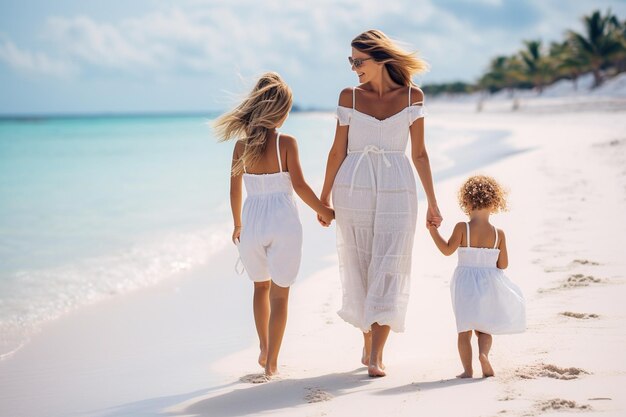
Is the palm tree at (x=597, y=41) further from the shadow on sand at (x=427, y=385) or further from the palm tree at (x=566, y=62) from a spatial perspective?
the shadow on sand at (x=427, y=385)

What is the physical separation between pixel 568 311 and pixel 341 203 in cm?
179

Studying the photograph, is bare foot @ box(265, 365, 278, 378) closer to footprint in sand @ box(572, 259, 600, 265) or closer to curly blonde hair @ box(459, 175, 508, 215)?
curly blonde hair @ box(459, 175, 508, 215)

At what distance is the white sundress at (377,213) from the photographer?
13.9 ft

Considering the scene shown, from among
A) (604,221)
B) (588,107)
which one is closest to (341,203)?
(604,221)

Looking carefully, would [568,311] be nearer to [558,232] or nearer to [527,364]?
[527,364]

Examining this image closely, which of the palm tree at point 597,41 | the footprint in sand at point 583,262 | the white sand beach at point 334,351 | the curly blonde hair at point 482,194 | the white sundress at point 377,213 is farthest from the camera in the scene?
the palm tree at point 597,41


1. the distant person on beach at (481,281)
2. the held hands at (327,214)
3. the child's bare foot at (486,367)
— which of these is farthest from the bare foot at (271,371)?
the child's bare foot at (486,367)

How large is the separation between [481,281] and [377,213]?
0.70 metres

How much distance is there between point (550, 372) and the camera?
3.75 m

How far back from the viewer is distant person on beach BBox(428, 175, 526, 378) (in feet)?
13.0

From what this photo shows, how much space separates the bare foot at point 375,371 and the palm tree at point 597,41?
180 ft

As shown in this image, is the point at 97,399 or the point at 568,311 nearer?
the point at 97,399

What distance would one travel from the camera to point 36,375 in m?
4.75

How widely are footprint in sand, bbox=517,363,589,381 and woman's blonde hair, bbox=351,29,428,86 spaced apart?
1.77 metres
